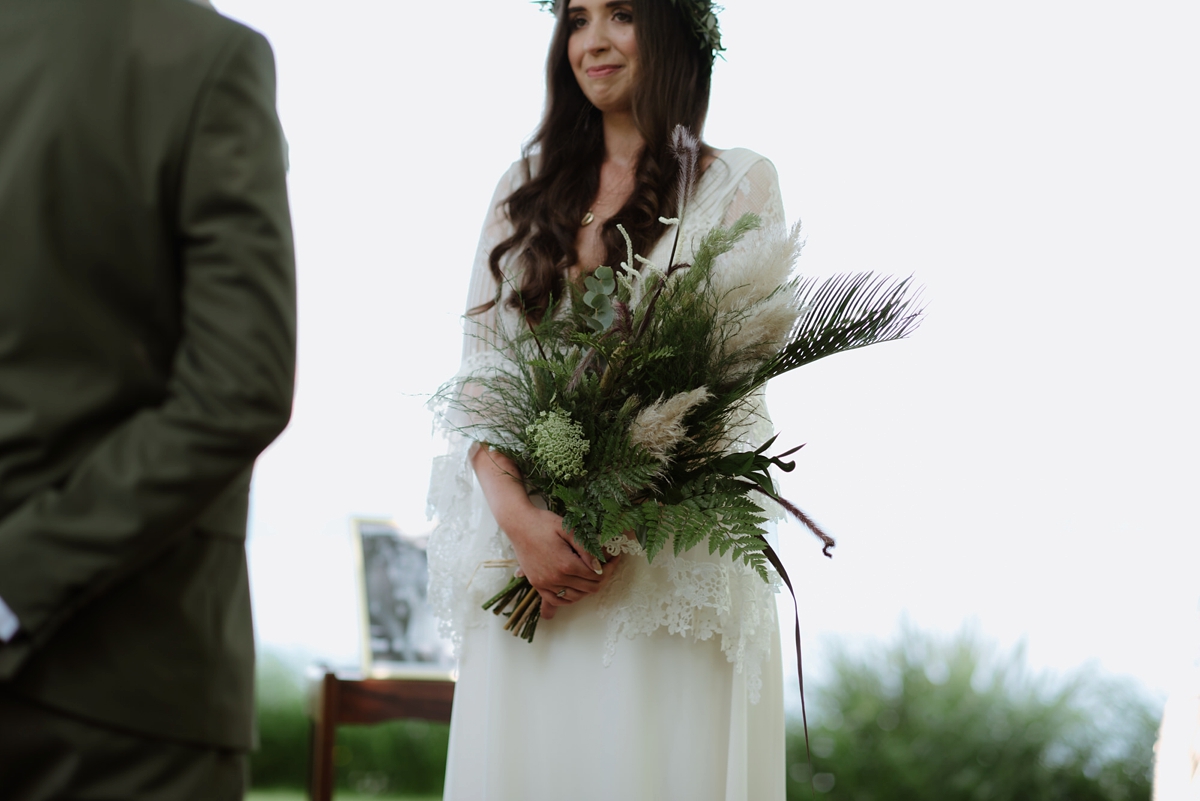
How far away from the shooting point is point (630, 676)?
5.51ft

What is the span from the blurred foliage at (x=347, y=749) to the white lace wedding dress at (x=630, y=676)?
2801mm

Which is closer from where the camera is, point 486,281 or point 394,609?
point 486,281

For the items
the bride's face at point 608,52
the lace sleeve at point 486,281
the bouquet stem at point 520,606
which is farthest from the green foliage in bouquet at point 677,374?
the bride's face at point 608,52

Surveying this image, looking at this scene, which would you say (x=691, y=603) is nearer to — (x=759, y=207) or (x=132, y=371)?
(x=759, y=207)

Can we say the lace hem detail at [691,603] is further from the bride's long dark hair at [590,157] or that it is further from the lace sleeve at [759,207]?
the bride's long dark hair at [590,157]

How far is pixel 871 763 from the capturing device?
395cm

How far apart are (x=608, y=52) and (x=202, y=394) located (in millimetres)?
1388

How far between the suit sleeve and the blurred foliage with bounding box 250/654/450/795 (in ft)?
12.5

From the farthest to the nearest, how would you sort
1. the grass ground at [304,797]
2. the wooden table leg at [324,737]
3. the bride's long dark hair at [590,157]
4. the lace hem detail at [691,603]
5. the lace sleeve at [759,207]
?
the grass ground at [304,797] < the wooden table leg at [324,737] < the bride's long dark hair at [590,157] < the lace sleeve at [759,207] < the lace hem detail at [691,603]

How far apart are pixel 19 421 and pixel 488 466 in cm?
98

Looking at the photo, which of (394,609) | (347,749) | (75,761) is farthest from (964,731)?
(75,761)

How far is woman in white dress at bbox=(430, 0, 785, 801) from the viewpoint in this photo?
5.48ft

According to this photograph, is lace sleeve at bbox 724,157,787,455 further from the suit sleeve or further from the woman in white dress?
Answer: the suit sleeve

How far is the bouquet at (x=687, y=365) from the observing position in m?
1.49
